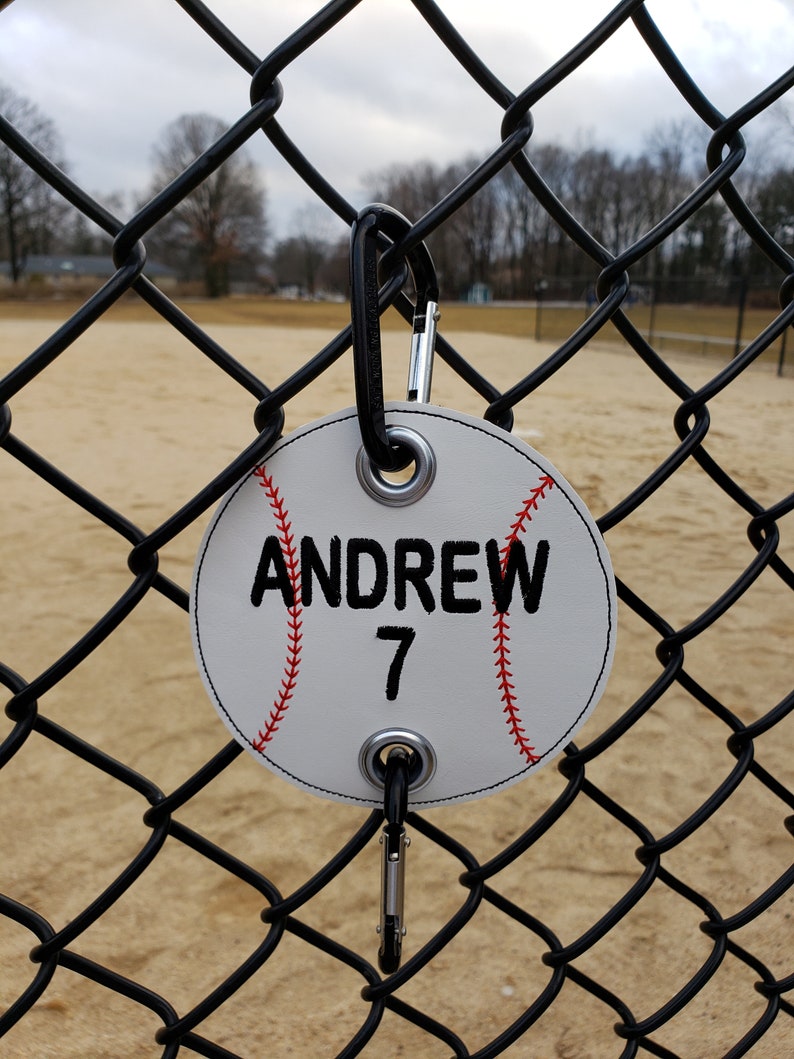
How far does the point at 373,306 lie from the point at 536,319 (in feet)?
70.7

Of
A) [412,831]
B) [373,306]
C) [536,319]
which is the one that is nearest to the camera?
[373,306]

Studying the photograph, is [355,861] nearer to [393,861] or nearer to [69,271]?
[393,861]

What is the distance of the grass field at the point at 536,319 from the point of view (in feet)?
48.0

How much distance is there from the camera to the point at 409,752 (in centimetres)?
55

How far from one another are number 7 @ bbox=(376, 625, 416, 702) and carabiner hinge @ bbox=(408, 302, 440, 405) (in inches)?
5.5

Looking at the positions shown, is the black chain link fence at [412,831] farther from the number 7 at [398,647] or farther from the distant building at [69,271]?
the distant building at [69,271]

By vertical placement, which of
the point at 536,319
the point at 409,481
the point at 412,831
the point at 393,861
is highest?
the point at 536,319

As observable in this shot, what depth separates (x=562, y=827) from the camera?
1792 mm

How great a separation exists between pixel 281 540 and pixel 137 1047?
1.10 metres

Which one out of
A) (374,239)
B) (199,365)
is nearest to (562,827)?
(374,239)

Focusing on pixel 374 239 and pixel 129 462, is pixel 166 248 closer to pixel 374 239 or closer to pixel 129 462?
pixel 129 462

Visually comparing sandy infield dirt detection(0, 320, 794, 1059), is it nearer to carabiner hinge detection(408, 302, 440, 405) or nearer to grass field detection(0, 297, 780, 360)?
carabiner hinge detection(408, 302, 440, 405)

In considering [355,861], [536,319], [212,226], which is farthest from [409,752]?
[212,226]

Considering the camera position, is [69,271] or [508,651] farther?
[69,271]
